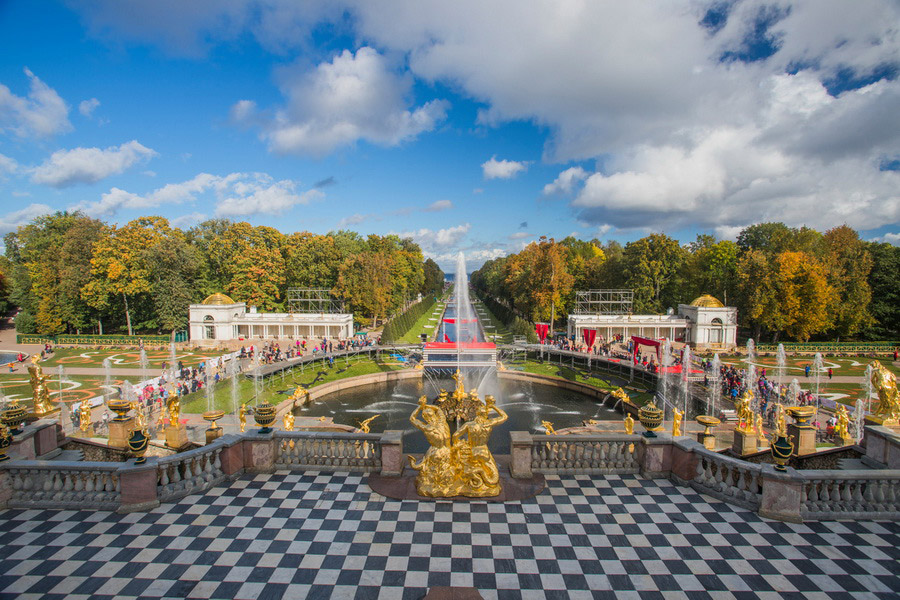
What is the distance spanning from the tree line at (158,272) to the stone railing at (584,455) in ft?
154

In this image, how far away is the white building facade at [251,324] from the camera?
5166 cm

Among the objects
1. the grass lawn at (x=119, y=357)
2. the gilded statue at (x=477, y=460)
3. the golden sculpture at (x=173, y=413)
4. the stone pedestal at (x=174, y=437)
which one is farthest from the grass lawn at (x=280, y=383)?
the gilded statue at (x=477, y=460)

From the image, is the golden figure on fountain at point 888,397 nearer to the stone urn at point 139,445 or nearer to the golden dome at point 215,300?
the stone urn at point 139,445

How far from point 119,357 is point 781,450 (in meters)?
51.2

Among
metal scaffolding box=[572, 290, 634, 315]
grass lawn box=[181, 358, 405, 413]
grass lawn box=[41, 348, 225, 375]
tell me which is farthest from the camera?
metal scaffolding box=[572, 290, 634, 315]

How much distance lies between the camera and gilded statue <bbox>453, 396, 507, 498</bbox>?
982 cm

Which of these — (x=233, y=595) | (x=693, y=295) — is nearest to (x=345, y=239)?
(x=693, y=295)

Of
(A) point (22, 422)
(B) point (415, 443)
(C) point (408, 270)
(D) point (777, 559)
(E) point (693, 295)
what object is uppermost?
(C) point (408, 270)

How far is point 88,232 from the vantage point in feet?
175

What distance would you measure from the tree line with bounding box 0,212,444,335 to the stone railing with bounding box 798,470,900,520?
50.7 metres

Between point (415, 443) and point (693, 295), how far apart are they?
166ft

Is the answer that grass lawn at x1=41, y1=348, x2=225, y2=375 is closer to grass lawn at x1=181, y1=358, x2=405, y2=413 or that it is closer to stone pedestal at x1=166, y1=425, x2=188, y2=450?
grass lawn at x1=181, y1=358, x2=405, y2=413

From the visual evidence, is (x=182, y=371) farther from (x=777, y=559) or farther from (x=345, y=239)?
(x=345, y=239)

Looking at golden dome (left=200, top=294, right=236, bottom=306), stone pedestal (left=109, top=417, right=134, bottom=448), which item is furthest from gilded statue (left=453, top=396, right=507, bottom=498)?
golden dome (left=200, top=294, right=236, bottom=306)
